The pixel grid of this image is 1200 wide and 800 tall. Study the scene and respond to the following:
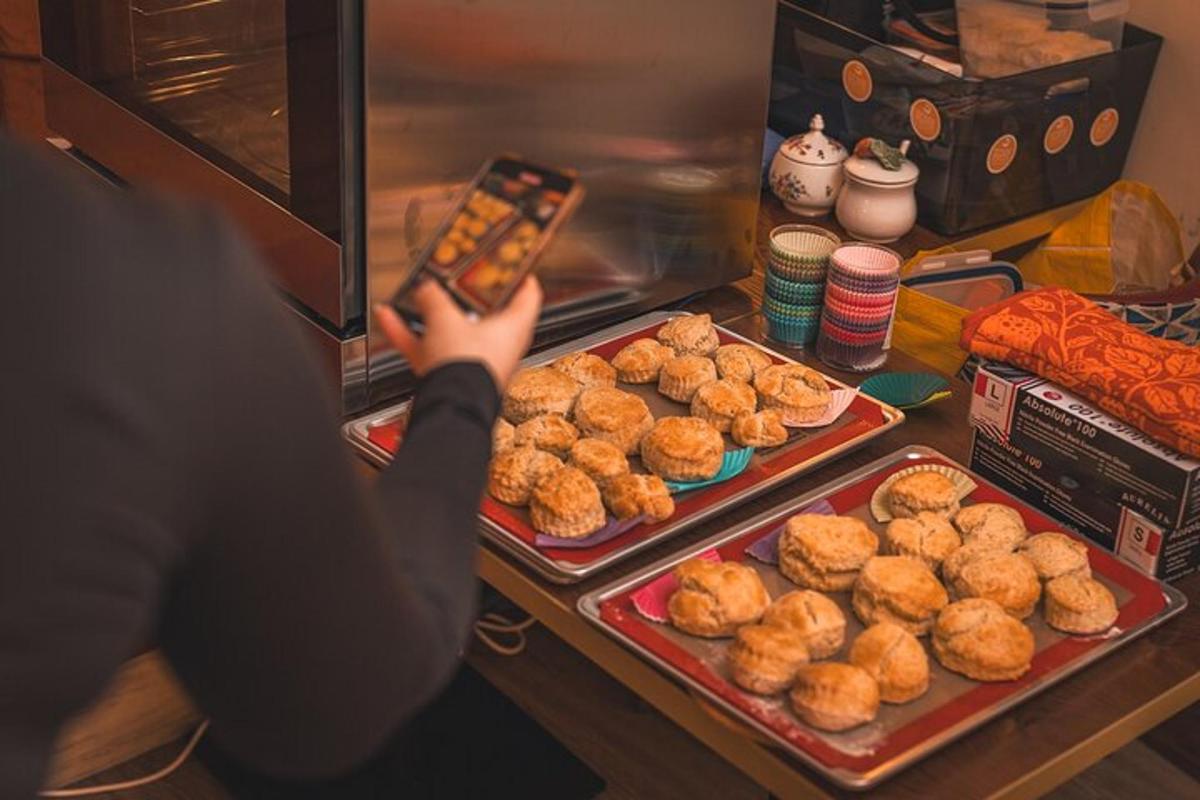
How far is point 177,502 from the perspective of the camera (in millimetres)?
700

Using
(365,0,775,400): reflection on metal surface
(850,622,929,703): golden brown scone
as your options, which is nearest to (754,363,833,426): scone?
(365,0,775,400): reflection on metal surface

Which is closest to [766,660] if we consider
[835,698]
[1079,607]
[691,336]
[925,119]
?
[835,698]

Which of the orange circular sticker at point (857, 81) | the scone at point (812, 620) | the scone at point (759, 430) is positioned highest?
the orange circular sticker at point (857, 81)

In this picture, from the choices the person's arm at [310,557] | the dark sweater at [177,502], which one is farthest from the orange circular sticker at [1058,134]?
the dark sweater at [177,502]

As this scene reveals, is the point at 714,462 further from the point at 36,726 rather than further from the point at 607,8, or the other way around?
the point at 36,726

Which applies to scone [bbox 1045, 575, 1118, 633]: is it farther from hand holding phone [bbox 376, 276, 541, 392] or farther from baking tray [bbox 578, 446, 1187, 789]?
hand holding phone [bbox 376, 276, 541, 392]

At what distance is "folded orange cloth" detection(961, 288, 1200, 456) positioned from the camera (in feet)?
4.58

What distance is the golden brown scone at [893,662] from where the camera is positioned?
1235 mm

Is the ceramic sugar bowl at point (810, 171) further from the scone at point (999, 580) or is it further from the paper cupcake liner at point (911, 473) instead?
the scone at point (999, 580)

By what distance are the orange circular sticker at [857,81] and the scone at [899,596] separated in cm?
93

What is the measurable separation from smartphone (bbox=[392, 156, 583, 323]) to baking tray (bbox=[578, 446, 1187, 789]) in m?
0.39

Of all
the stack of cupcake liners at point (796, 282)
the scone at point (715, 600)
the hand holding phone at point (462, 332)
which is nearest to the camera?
the hand holding phone at point (462, 332)

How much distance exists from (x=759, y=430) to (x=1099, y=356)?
315mm

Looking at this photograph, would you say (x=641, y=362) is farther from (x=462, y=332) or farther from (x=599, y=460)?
(x=462, y=332)
